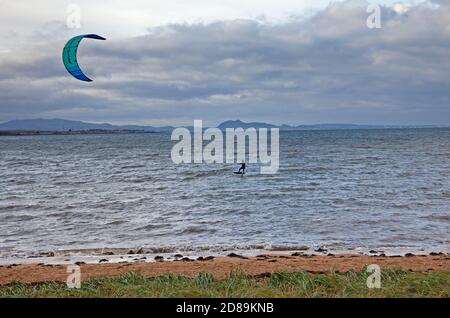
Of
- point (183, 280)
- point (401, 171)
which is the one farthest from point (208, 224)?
point (401, 171)

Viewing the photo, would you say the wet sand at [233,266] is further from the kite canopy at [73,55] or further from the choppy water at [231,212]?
the kite canopy at [73,55]

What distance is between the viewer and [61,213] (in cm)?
2353

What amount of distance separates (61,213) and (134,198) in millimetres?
5994

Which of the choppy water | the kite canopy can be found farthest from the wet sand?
the kite canopy

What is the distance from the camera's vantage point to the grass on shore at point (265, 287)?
6883 millimetres

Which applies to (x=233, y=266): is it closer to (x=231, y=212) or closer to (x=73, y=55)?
(x=73, y=55)

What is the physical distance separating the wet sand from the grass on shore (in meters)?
2.29

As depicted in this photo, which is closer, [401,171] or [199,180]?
[199,180]

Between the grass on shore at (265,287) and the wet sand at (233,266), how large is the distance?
229 cm

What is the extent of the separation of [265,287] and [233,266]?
14.5 ft

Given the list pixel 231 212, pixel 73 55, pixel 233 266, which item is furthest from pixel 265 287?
pixel 231 212

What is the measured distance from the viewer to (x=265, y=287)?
7355mm

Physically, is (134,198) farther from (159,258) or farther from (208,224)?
(159,258)
